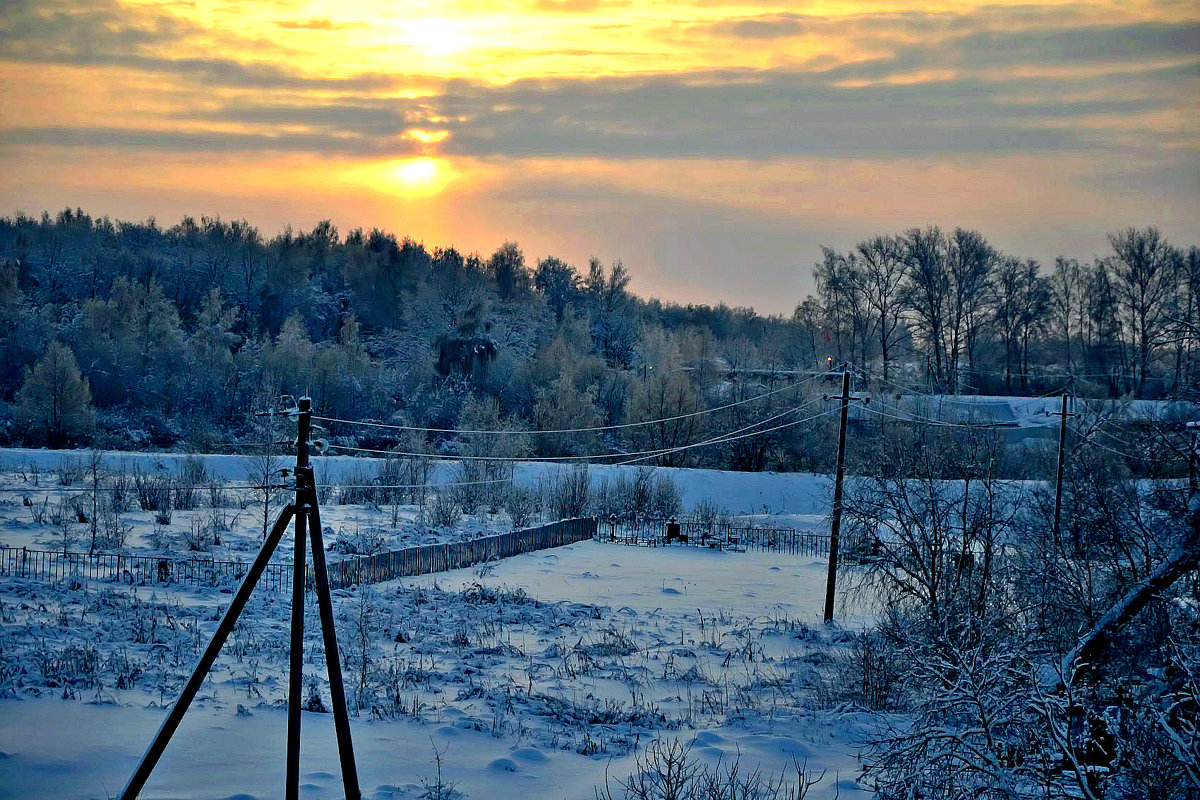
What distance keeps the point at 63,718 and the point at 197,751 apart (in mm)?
2431

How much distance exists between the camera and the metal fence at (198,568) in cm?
2434

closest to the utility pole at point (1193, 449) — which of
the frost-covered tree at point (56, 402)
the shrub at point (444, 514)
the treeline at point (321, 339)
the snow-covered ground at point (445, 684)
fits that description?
the snow-covered ground at point (445, 684)

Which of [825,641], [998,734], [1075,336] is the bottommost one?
[825,641]

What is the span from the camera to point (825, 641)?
21.8m

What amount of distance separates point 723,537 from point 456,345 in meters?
54.3

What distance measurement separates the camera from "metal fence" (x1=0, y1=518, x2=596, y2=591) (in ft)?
79.9

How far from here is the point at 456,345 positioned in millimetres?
92500

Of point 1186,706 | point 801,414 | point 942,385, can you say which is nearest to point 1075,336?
point 942,385

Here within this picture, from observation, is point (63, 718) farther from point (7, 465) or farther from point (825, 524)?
point (7, 465)

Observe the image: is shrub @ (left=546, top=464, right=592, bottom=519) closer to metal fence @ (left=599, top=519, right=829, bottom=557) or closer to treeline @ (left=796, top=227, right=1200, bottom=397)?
metal fence @ (left=599, top=519, right=829, bottom=557)

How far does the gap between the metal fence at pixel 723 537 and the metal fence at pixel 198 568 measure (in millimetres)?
11078

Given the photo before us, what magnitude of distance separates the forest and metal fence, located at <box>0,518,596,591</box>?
17.7m

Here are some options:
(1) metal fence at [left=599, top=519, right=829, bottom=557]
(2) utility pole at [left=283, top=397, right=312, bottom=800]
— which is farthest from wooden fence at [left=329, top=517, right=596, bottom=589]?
(2) utility pole at [left=283, top=397, right=312, bottom=800]

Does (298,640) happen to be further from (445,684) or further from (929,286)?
(929,286)
